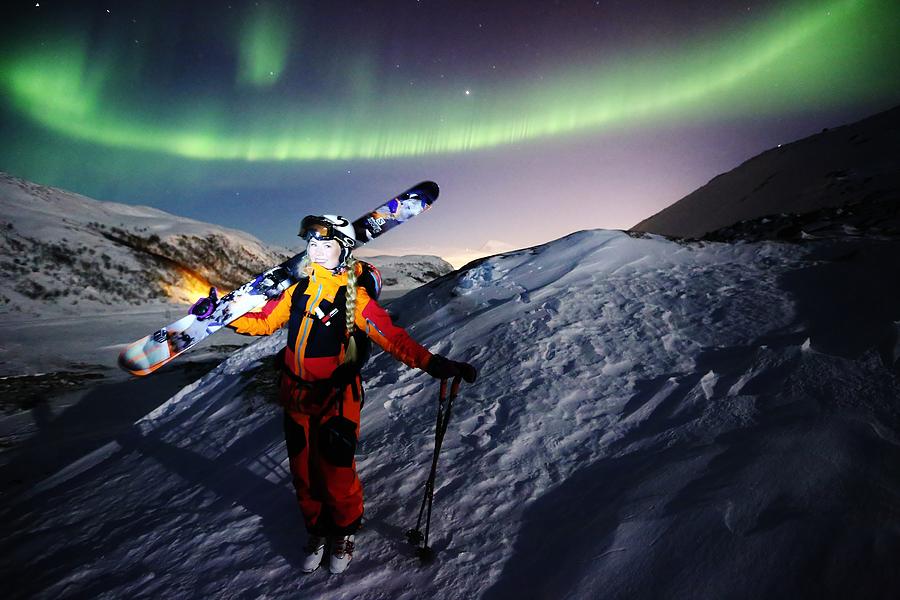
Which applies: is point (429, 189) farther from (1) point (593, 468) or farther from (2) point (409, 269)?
(2) point (409, 269)

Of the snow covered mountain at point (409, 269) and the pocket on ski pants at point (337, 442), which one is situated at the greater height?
the snow covered mountain at point (409, 269)

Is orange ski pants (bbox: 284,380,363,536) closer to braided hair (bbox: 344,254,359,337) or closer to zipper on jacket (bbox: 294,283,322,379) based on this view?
zipper on jacket (bbox: 294,283,322,379)

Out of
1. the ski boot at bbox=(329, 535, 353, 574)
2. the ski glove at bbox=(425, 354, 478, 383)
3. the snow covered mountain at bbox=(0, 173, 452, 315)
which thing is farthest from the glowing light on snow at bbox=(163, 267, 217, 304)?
the ski glove at bbox=(425, 354, 478, 383)

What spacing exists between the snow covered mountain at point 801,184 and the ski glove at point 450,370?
6648mm

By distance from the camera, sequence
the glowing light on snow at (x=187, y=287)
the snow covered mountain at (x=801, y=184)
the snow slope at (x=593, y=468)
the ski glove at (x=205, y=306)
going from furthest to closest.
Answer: the glowing light on snow at (x=187, y=287) < the snow covered mountain at (x=801, y=184) < the ski glove at (x=205, y=306) < the snow slope at (x=593, y=468)

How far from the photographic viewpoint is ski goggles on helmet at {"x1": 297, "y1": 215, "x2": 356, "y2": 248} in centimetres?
299

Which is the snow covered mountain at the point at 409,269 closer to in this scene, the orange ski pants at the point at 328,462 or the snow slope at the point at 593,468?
the snow slope at the point at 593,468

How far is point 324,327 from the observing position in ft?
9.32

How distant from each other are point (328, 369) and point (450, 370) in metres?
0.97

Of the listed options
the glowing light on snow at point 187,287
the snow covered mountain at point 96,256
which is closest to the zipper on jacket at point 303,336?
the snow covered mountain at point 96,256

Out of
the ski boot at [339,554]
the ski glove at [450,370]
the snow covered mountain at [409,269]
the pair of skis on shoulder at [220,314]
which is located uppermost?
the snow covered mountain at [409,269]

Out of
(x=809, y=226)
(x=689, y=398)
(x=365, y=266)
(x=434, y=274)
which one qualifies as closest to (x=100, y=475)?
(x=365, y=266)

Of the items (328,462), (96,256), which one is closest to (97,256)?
(96,256)

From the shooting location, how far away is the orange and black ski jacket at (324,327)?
2.81m
